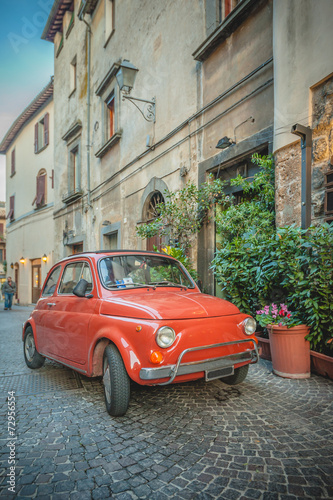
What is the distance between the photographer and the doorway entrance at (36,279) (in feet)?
65.3

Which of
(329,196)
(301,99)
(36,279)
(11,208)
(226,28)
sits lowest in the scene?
(36,279)

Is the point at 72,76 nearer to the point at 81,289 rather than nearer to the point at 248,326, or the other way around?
the point at 81,289

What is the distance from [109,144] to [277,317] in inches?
388

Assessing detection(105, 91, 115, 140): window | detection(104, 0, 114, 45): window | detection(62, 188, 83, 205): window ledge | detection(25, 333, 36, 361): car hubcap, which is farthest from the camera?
detection(62, 188, 83, 205): window ledge

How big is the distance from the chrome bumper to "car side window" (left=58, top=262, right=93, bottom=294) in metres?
1.45

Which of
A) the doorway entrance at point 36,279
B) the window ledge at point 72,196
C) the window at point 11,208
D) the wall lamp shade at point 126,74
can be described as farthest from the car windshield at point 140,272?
the window at point 11,208

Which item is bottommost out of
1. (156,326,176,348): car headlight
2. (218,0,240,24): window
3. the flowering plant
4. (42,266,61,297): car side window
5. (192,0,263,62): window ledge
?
the flowering plant

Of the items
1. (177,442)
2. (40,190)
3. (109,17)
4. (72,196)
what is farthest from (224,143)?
(40,190)

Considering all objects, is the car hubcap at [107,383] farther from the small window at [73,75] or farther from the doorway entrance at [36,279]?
the doorway entrance at [36,279]

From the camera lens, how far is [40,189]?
20.1 metres

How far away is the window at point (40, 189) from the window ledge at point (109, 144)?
793cm

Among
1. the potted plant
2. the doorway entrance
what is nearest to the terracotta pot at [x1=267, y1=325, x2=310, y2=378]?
the potted plant

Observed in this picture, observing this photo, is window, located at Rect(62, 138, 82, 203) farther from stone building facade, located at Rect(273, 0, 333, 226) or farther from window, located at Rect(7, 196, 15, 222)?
stone building facade, located at Rect(273, 0, 333, 226)

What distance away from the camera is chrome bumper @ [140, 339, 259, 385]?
8.90 feet
